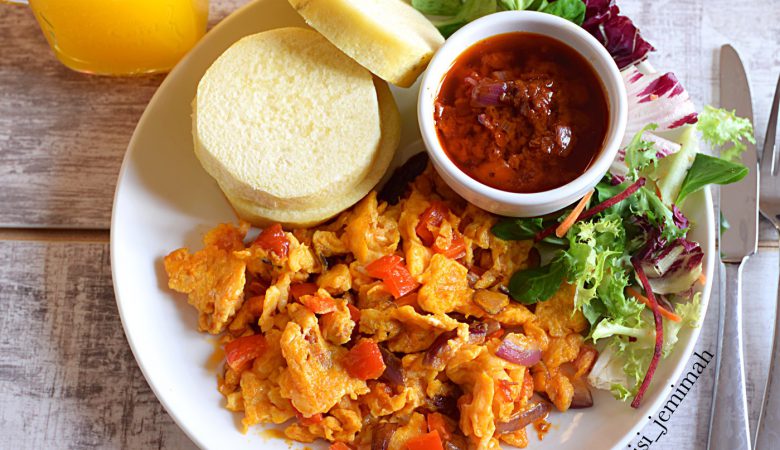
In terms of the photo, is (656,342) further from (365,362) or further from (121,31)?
(121,31)

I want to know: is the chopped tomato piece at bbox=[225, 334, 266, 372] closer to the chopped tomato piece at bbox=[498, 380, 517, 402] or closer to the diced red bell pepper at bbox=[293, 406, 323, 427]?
the diced red bell pepper at bbox=[293, 406, 323, 427]

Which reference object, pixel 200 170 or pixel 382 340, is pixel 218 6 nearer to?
pixel 200 170

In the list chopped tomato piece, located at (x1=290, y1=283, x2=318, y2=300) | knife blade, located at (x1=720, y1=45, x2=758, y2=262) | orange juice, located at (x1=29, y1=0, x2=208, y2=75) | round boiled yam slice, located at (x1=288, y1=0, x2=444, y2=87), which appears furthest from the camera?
knife blade, located at (x1=720, y1=45, x2=758, y2=262)

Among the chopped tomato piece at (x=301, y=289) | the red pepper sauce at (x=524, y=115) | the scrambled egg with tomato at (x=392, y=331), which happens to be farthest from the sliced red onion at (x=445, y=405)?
the red pepper sauce at (x=524, y=115)

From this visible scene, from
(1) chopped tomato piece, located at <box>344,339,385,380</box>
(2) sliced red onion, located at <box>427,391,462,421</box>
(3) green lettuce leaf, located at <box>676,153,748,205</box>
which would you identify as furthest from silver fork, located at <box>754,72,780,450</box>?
(1) chopped tomato piece, located at <box>344,339,385,380</box>

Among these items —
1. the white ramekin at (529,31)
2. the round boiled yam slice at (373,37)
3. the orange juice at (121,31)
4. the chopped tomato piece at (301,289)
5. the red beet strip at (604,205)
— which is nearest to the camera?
the white ramekin at (529,31)

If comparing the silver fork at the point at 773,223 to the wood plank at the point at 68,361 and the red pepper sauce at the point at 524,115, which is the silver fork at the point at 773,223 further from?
the wood plank at the point at 68,361
